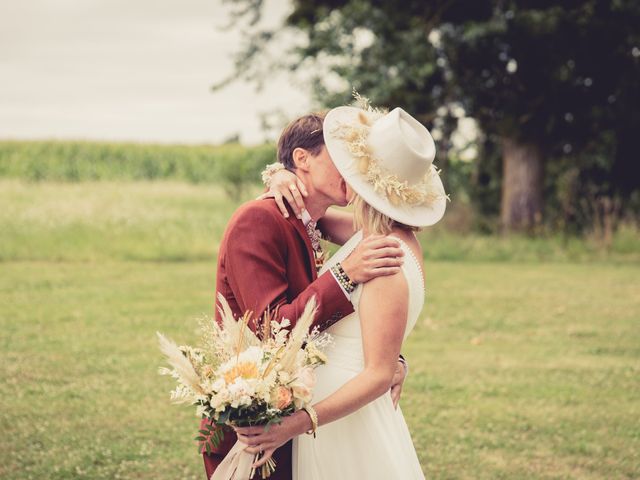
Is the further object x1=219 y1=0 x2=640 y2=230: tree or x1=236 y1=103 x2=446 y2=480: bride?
x1=219 y1=0 x2=640 y2=230: tree

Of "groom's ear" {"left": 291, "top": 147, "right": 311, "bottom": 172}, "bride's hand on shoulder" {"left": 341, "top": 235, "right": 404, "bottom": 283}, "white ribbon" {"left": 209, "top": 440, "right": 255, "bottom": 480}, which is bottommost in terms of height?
"white ribbon" {"left": 209, "top": 440, "right": 255, "bottom": 480}

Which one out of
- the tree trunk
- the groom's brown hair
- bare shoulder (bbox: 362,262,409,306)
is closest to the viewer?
bare shoulder (bbox: 362,262,409,306)

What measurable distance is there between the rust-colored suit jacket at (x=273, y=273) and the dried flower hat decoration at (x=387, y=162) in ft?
1.11

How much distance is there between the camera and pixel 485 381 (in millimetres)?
8453

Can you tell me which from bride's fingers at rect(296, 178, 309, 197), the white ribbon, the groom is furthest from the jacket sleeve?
the white ribbon

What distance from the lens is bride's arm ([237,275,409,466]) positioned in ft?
9.69

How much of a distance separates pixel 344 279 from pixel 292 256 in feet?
0.98

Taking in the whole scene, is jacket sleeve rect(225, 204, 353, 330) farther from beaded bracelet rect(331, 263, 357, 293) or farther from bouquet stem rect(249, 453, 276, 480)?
bouquet stem rect(249, 453, 276, 480)

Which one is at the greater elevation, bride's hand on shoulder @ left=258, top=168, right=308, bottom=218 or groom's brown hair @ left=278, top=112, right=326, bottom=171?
groom's brown hair @ left=278, top=112, right=326, bottom=171

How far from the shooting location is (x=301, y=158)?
3.54m

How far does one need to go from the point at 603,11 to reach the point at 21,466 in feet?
50.1

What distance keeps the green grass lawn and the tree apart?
119 inches

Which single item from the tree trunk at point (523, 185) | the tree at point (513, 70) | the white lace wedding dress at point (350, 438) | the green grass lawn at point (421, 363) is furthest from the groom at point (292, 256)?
the tree trunk at point (523, 185)

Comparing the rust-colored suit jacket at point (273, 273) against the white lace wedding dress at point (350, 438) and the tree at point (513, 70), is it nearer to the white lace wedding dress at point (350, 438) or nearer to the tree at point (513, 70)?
the white lace wedding dress at point (350, 438)
